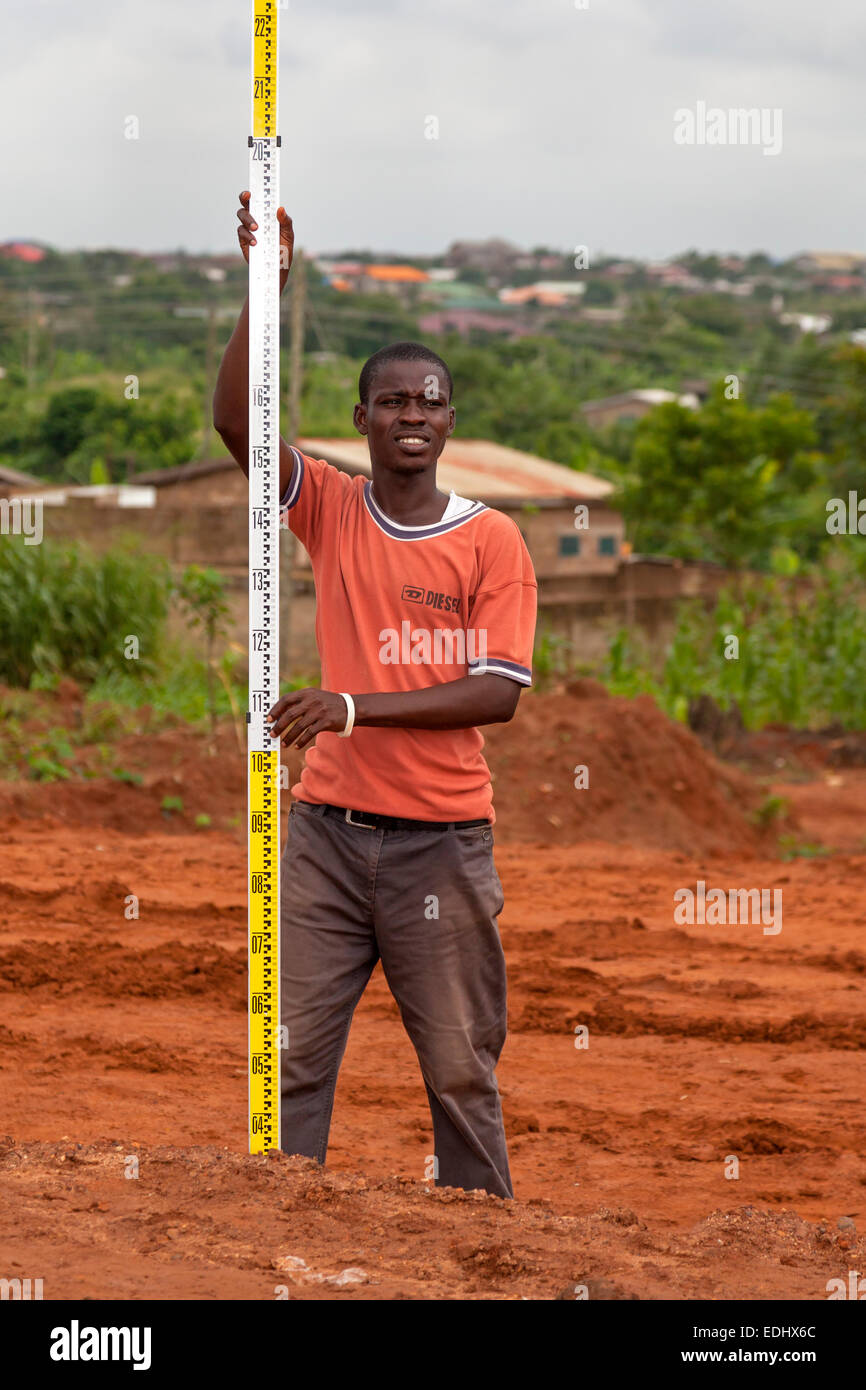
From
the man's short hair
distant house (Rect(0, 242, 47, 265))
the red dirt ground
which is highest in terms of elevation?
distant house (Rect(0, 242, 47, 265))

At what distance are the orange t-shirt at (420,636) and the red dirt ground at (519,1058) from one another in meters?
0.92

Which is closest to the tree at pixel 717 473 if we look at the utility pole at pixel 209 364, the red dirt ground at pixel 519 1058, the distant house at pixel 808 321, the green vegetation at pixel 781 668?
the green vegetation at pixel 781 668

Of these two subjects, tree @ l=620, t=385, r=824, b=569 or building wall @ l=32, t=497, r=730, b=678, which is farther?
tree @ l=620, t=385, r=824, b=569

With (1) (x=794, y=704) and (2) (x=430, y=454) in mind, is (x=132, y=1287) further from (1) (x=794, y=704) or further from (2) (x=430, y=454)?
(1) (x=794, y=704)

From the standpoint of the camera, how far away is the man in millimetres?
3576

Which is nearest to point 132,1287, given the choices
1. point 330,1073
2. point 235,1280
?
point 235,1280

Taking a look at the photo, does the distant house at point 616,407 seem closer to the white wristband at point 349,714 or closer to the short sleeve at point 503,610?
the short sleeve at point 503,610

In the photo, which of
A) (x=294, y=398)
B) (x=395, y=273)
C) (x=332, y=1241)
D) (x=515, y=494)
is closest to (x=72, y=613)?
(x=294, y=398)

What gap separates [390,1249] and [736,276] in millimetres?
111934

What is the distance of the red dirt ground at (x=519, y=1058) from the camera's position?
10.3 ft

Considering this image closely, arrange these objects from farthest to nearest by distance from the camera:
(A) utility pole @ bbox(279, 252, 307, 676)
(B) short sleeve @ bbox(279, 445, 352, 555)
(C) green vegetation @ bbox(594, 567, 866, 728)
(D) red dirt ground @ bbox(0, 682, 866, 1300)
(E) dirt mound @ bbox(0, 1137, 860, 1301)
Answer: (C) green vegetation @ bbox(594, 567, 866, 728)
(A) utility pole @ bbox(279, 252, 307, 676)
(B) short sleeve @ bbox(279, 445, 352, 555)
(D) red dirt ground @ bbox(0, 682, 866, 1300)
(E) dirt mound @ bbox(0, 1137, 860, 1301)

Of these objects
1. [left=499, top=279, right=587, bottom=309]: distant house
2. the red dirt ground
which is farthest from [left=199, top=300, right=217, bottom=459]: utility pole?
[left=499, top=279, right=587, bottom=309]: distant house

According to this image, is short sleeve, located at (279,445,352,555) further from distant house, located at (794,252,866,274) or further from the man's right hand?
distant house, located at (794,252,866,274)

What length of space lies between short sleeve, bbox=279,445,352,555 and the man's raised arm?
4cm
